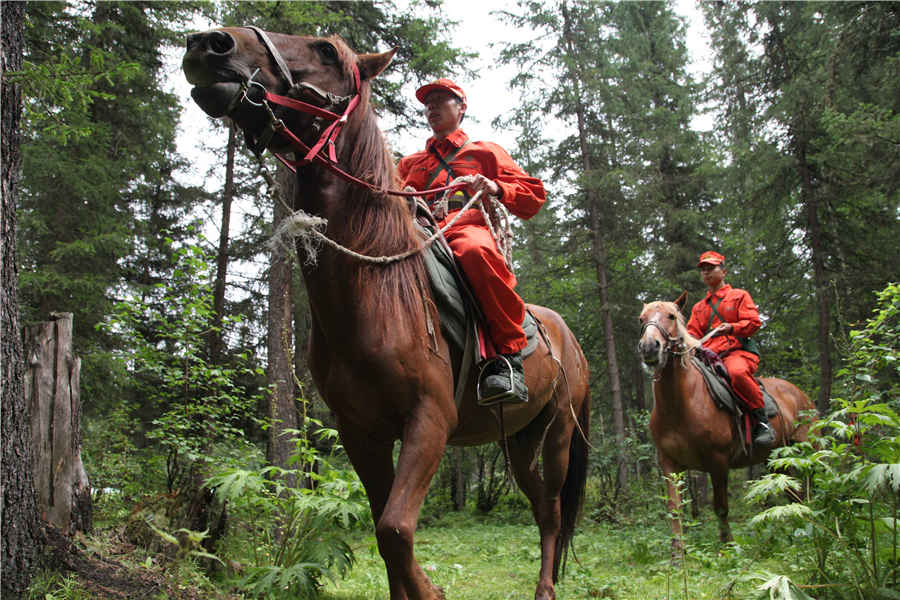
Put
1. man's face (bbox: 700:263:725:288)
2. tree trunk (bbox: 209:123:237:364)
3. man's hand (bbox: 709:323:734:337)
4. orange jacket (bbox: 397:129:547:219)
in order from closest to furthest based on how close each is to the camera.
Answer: orange jacket (bbox: 397:129:547:219)
man's hand (bbox: 709:323:734:337)
man's face (bbox: 700:263:725:288)
tree trunk (bbox: 209:123:237:364)

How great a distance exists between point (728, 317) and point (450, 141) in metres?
5.66

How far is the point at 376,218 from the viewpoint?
274 cm

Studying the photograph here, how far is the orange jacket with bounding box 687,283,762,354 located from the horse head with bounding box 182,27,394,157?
6.43 meters

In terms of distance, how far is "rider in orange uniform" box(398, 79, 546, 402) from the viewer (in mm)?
3066

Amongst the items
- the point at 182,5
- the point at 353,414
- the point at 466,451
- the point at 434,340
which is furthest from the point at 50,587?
the point at 466,451

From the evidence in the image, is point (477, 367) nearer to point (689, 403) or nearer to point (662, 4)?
point (689, 403)

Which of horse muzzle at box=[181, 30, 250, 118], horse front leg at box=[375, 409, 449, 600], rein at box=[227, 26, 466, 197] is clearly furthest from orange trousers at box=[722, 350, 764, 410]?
horse muzzle at box=[181, 30, 250, 118]

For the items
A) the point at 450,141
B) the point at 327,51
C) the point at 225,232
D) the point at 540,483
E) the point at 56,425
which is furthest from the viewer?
the point at 225,232

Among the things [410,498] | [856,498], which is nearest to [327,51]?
[410,498]

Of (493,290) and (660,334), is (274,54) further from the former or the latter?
(660,334)

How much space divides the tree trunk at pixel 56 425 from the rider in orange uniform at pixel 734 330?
273 inches

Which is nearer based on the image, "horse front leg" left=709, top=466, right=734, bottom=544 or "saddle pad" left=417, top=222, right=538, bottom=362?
"saddle pad" left=417, top=222, right=538, bottom=362

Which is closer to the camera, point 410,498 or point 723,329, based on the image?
point 410,498

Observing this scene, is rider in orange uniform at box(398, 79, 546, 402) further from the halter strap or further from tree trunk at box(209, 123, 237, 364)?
tree trunk at box(209, 123, 237, 364)
